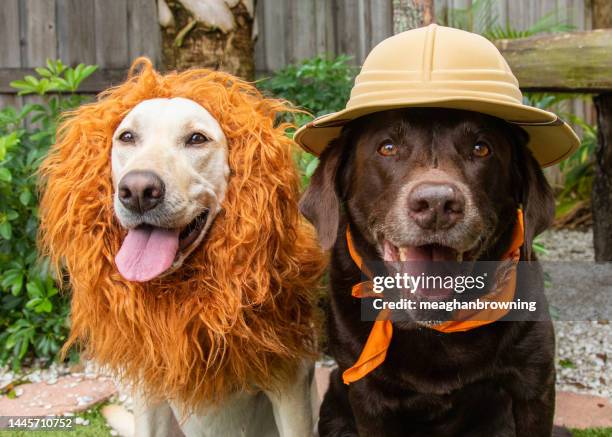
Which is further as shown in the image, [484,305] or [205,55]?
[205,55]

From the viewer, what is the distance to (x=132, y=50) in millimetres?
5547

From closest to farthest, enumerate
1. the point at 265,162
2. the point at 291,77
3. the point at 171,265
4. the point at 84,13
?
the point at 171,265 < the point at 265,162 < the point at 291,77 < the point at 84,13

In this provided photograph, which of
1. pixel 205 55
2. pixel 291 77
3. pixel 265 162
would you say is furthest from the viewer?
pixel 291 77

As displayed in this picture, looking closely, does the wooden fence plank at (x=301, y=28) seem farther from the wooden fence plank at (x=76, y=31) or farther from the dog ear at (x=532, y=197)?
the dog ear at (x=532, y=197)

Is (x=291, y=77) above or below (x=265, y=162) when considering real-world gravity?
above

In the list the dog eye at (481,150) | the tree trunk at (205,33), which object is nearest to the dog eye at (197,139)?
the dog eye at (481,150)

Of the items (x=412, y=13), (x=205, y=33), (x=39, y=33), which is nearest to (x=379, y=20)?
(x=412, y=13)

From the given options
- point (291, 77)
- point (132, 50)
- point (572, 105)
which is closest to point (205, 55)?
point (291, 77)

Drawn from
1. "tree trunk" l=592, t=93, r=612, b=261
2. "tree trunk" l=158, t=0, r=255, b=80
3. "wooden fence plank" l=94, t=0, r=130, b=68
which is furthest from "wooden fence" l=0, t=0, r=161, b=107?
"tree trunk" l=592, t=93, r=612, b=261

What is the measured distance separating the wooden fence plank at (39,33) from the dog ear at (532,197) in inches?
179

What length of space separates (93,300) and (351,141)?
3.26 ft

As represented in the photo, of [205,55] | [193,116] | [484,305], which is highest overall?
[205,55]

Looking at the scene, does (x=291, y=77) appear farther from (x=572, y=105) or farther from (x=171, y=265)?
→ (x=572, y=105)

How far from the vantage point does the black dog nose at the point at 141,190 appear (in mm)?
1885
